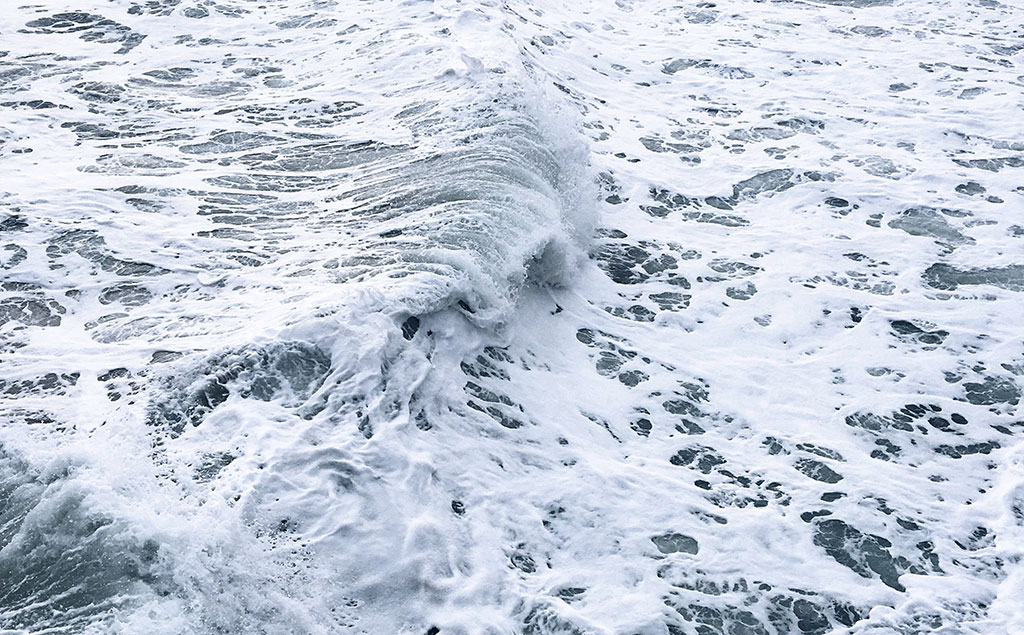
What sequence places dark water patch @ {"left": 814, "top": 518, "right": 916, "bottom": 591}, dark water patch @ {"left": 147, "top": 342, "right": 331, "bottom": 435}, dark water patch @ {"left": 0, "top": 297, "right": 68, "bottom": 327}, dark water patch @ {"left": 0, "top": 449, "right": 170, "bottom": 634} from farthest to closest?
dark water patch @ {"left": 0, "top": 297, "right": 68, "bottom": 327} < dark water patch @ {"left": 147, "top": 342, "right": 331, "bottom": 435} < dark water patch @ {"left": 814, "top": 518, "right": 916, "bottom": 591} < dark water patch @ {"left": 0, "top": 449, "right": 170, "bottom": 634}

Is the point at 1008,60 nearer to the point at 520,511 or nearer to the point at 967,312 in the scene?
the point at 967,312

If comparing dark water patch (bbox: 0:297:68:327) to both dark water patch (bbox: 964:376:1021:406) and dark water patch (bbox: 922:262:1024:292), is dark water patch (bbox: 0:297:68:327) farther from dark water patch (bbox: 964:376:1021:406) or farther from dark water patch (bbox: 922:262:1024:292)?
dark water patch (bbox: 922:262:1024:292)

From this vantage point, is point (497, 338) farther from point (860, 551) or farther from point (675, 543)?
point (860, 551)

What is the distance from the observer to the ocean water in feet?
14.6

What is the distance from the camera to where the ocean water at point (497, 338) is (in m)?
4.44

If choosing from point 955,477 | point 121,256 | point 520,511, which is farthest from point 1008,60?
point 121,256

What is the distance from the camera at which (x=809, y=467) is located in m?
5.34

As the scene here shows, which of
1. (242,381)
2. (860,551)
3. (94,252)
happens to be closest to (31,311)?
(94,252)

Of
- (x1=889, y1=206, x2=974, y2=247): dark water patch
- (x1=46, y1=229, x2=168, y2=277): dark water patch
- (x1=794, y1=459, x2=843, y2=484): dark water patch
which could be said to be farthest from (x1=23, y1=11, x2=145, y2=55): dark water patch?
(x1=794, y1=459, x2=843, y2=484): dark water patch

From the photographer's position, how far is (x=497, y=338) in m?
5.97

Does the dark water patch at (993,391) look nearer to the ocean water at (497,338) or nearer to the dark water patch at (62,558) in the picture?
the ocean water at (497,338)

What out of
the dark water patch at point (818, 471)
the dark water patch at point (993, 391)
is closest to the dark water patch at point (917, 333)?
the dark water patch at point (993, 391)

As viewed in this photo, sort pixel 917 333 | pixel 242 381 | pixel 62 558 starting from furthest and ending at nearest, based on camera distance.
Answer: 1. pixel 917 333
2. pixel 242 381
3. pixel 62 558

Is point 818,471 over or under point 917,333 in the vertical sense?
under
